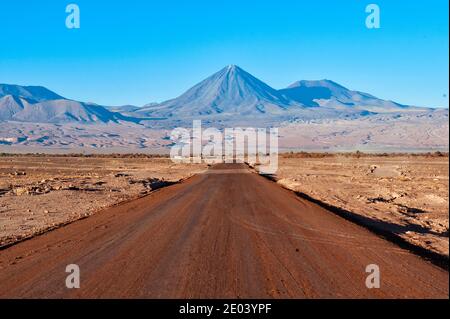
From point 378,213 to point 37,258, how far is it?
11337mm

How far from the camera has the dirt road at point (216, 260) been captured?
6.87 meters

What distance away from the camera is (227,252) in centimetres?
939

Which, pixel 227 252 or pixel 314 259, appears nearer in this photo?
pixel 314 259

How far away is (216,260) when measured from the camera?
8.72m

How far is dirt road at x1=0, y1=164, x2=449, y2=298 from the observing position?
22.5 feet
